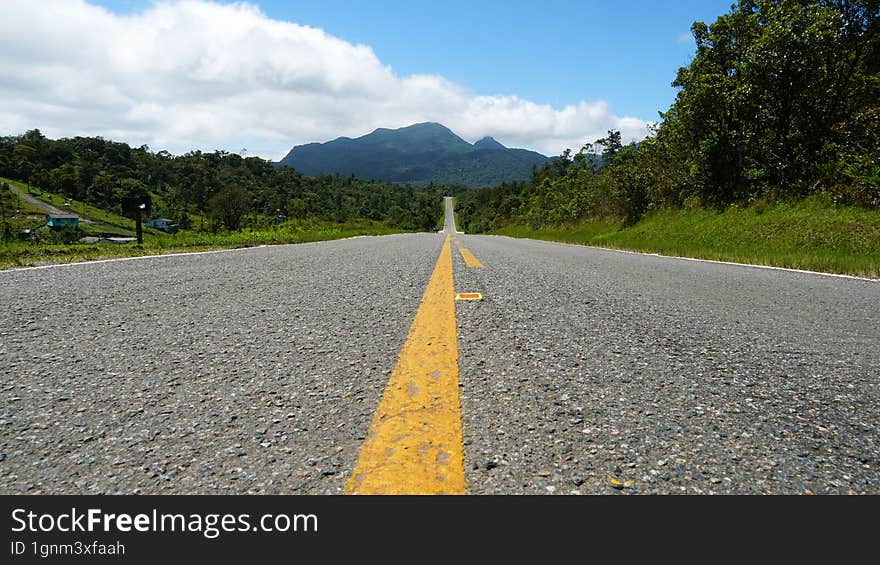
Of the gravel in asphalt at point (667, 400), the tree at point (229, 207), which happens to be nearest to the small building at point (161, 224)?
the tree at point (229, 207)

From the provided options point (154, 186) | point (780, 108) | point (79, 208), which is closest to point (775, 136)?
point (780, 108)

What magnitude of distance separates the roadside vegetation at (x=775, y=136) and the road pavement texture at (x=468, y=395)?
26.6 feet

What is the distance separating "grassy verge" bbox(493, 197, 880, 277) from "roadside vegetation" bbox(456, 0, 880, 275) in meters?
0.05

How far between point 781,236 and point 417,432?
12791mm

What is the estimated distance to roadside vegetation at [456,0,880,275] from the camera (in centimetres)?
1109

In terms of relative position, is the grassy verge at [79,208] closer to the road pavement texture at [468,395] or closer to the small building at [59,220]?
the small building at [59,220]

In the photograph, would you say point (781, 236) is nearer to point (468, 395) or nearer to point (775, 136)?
point (775, 136)

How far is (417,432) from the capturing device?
1162mm

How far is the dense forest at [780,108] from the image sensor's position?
13305 millimetres

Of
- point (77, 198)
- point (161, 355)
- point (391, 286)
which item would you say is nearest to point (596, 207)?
point (391, 286)

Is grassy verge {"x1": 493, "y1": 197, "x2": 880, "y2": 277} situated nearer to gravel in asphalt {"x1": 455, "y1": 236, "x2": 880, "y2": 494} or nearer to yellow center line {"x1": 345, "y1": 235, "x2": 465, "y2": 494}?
gravel in asphalt {"x1": 455, "y1": 236, "x2": 880, "y2": 494}
